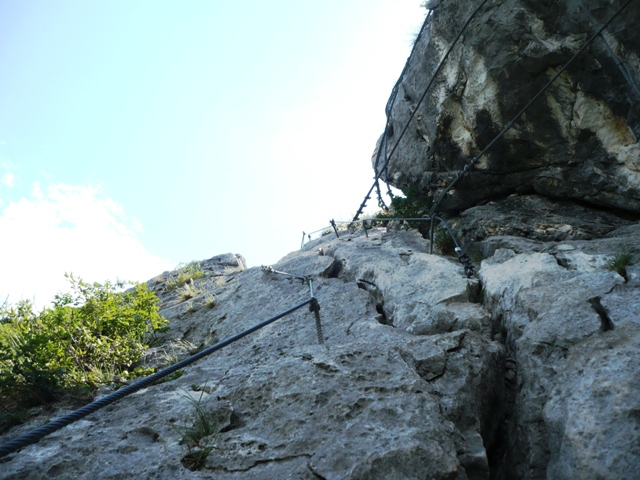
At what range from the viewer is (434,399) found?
3172 mm

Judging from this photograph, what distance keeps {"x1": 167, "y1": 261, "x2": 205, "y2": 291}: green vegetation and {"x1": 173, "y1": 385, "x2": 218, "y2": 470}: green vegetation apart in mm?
8806

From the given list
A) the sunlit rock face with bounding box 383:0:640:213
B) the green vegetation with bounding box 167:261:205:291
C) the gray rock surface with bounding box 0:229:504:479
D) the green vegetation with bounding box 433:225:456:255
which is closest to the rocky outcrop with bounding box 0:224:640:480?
the gray rock surface with bounding box 0:229:504:479

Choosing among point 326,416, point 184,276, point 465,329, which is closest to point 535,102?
point 465,329

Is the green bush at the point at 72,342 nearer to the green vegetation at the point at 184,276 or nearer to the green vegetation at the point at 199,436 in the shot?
the green vegetation at the point at 199,436

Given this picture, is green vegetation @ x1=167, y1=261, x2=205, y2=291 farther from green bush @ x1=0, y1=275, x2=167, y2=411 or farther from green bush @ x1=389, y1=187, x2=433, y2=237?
green bush @ x1=389, y1=187, x2=433, y2=237

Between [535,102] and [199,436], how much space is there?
692cm

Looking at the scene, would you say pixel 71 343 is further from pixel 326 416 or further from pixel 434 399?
pixel 434 399

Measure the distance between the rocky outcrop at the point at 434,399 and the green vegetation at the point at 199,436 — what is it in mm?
41

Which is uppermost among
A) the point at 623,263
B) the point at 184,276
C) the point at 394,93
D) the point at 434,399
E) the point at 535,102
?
the point at 394,93

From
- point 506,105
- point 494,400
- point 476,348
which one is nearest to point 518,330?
point 476,348

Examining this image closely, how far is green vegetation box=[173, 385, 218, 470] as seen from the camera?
9.29 feet

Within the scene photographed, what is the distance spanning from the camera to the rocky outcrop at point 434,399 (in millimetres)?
2596

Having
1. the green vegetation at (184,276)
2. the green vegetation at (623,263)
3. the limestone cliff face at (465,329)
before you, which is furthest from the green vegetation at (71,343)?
the green vegetation at (623,263)

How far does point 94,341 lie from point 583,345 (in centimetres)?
591
